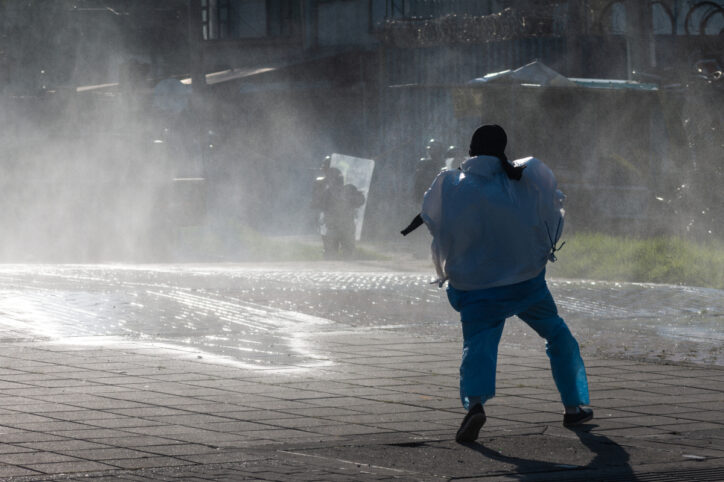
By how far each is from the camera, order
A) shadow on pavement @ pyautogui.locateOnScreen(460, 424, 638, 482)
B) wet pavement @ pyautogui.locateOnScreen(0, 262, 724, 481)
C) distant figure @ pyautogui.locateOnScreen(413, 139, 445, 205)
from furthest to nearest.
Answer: distant figure @ pyautogui.locateOnScreen(413, 139, 445, 205), wet pavement @ pyautogui.locateOnScreen(0, 262, 724, 481), shadow on pavement @ pyautogui.locateOnScreen(460, 424, 638, 482)

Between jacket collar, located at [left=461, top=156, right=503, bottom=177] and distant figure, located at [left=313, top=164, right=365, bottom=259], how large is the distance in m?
11.3

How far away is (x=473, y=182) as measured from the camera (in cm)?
577

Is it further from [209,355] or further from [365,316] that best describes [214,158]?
[209,355]

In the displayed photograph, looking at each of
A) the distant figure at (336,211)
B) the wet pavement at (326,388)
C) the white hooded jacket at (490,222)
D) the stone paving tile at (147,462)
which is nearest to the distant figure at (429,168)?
the distant figure at (336,211)

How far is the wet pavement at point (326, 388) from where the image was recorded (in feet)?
16.7

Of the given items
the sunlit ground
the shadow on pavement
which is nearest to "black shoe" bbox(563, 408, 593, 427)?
the shadow on pavement

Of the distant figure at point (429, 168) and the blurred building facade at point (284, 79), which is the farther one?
the blurred building facade at point (284, 79)

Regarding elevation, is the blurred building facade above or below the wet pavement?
above

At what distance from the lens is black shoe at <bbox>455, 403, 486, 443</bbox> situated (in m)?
5.47

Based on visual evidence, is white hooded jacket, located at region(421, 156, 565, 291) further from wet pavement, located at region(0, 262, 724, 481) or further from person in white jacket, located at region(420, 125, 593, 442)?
wet pavement, located at region(0, 262, 724, 481)

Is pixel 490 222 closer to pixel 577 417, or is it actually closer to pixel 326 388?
pixel 577 417

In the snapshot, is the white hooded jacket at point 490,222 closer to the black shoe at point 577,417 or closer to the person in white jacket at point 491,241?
the person in white jacket at point 491,241

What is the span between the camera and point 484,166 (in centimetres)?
580

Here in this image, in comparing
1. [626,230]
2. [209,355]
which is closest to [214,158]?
[626,230]
